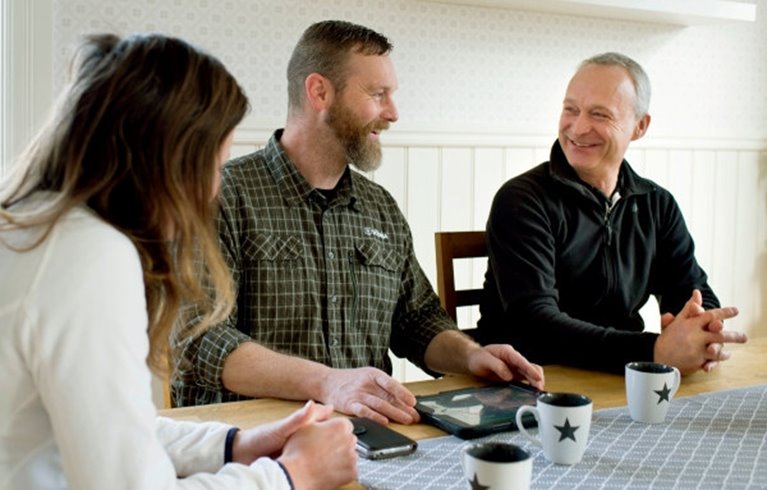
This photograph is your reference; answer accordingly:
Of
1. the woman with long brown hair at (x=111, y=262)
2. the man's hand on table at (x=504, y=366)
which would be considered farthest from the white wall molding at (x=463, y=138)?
the woman with long brown hair at (x=111, y=262)

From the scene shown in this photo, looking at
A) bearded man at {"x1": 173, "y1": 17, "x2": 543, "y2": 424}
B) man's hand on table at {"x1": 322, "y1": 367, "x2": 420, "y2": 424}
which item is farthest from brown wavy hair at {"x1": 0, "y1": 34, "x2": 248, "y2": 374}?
bearded man at {"x1": 173, "y1": 17, "x2": 543, "y2": 424}

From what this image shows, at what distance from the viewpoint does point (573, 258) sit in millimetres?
2037

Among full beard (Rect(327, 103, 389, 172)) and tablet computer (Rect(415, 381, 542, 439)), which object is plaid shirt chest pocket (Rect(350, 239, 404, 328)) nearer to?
full beard (Rect(327, 103, 389, 172))

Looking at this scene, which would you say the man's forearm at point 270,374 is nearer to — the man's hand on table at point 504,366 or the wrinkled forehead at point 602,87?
the man's hand on table at point 504,366

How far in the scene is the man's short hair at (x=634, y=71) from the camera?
218cm

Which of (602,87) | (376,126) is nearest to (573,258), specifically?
(602,87)

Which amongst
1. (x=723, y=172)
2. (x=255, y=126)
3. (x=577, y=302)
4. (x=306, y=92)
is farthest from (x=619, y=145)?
(x=723, y=172)

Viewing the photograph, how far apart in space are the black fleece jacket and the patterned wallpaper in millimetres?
760

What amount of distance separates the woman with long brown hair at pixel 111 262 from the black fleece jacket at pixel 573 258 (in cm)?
96

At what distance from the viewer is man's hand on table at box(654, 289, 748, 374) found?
161cm

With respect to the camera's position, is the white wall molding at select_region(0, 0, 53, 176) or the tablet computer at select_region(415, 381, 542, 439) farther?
the white wall molding at select_region(0, 0, 53, 176)

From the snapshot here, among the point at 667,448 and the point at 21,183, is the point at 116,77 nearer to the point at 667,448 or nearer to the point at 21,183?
the point at 21,183

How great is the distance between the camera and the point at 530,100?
3.02 m

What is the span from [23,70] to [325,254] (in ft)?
3.20
